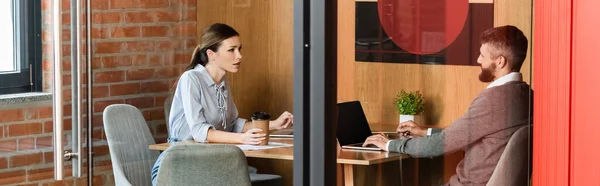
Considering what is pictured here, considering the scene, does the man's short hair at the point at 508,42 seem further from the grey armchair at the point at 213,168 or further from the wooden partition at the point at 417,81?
the grey armchair at the point at 213,168

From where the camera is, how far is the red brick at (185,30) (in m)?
3.86

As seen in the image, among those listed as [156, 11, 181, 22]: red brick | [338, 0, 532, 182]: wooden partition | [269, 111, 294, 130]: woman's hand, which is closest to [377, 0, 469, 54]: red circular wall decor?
[338, 0, 532, 182]: wooden partition

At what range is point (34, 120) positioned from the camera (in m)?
4.25

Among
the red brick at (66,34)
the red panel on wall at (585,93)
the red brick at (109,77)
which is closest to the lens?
the red panel on wall at (585,93)

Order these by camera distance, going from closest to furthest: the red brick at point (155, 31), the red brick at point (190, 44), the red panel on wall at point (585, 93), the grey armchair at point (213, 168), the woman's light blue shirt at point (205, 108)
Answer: the red panel on wall at point (585, 93), the grey armchair at point (213, 168), the woman's light blue shirt at point (205, 108), the red brick at point (190, 44), the red brick at point (155, 31)

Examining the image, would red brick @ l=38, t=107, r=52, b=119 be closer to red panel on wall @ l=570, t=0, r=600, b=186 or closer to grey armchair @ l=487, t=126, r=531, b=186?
grey armchair @ l=487, t=126, r=531, b=186

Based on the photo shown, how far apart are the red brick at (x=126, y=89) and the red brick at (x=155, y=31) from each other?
0.20 metres

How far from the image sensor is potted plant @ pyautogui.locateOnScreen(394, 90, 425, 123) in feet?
11.5

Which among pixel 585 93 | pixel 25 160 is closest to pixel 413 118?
pixel 585 93

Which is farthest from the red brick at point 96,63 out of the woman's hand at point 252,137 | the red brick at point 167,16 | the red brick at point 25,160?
the woman's hand at point 252,137

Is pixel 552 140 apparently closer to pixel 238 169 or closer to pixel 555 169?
pixel 555 169

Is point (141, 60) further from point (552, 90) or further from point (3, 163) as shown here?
point (552, 90)

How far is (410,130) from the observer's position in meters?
3.53

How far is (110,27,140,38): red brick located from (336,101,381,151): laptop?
90 cm
